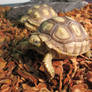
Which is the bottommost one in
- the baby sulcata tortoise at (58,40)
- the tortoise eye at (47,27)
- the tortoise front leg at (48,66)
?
the tortoise front leg at (48,66)

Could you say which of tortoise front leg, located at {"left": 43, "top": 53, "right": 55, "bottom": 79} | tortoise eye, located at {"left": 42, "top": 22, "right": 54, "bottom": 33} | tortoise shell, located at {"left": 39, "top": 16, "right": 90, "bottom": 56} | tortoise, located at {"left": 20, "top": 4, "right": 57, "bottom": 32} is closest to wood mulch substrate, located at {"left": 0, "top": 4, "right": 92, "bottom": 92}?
tortoise front leg, located at {"left": 43, "top": 53, "right": 55, "bottom": 79}

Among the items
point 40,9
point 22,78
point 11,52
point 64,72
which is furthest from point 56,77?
point 40,9

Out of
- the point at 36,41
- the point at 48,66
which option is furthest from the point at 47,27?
the point at 48,66

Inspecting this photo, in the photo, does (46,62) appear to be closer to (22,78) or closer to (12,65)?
(22,78)

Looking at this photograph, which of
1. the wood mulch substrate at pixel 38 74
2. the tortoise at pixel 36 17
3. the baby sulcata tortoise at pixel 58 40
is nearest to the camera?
the wood mulch substrate at pixel 38 74

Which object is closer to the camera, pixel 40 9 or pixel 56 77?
pixel 56 77

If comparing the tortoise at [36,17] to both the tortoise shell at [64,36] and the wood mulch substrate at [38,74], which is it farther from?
the tortoise shell at [64,36]

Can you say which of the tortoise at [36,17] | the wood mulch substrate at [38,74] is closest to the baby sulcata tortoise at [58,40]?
the wood mulch substrate at [38,74]

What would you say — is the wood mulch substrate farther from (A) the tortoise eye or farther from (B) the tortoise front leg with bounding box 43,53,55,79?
(A) the tortoise eye
